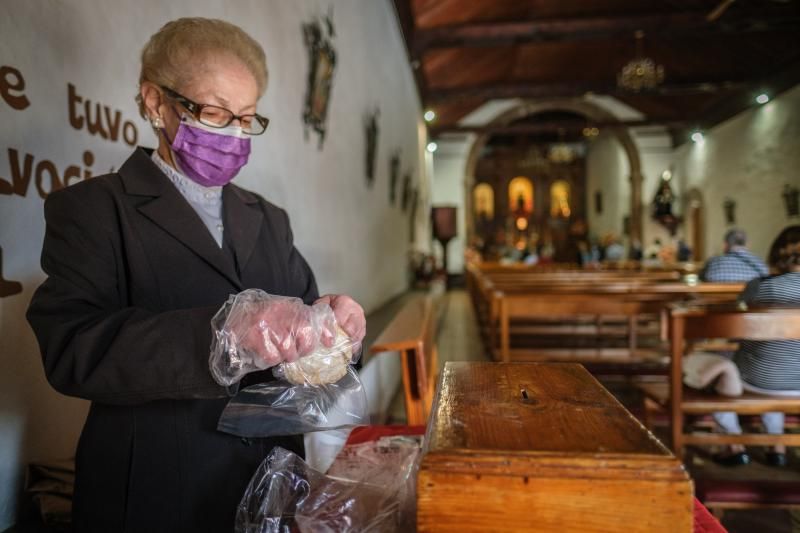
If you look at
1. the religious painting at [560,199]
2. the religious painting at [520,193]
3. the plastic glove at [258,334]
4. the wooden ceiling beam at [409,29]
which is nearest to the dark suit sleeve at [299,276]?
the plastic glove at [258,334]

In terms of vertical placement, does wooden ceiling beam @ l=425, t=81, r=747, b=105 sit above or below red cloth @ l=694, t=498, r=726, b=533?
above

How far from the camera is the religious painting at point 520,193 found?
21.0m

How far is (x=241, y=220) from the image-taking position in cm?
107

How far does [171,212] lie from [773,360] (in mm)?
2853

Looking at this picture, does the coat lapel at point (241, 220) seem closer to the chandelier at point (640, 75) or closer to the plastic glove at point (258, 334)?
the plastic glove at point (258, 334)

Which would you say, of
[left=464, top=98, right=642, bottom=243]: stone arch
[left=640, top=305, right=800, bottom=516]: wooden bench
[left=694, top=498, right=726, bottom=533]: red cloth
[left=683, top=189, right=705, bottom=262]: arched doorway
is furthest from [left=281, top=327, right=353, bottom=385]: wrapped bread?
[left=683, top=189, right=705, bottom=262]: arched doorway

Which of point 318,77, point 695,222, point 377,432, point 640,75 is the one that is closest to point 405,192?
point 640,75

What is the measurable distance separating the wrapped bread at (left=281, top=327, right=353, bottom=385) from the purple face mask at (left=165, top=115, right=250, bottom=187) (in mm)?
528

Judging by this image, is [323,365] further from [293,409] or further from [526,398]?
[526,398]

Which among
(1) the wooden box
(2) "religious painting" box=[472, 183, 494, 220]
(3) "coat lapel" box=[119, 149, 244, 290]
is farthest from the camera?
(2) "religious painting" box=[472, 183, 494, 220]

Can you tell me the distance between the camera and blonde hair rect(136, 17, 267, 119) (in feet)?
3.09

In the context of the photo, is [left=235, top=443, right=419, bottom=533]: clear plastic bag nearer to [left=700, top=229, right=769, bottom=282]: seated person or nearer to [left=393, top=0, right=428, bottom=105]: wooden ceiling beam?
[left=700, top=229, right=769, bottom=282]: seated person

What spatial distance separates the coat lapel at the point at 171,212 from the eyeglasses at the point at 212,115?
137mm

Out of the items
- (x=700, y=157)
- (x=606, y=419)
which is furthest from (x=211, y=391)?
(x=700, y=157)
